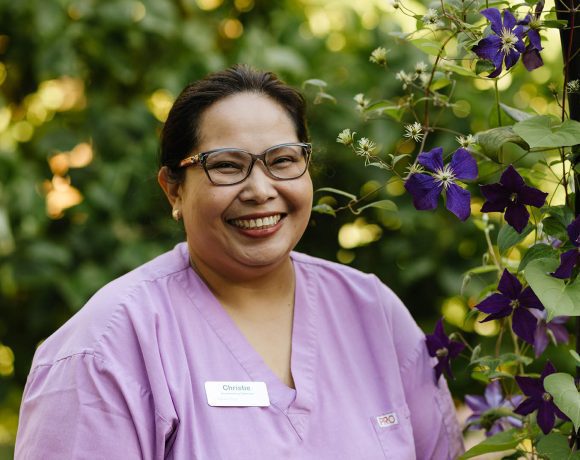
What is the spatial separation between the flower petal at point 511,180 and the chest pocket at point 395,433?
669 millimetres

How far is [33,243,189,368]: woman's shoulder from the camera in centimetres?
185

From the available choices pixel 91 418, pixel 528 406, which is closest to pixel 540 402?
pixel 528 406

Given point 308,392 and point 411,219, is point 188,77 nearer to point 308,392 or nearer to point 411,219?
point 411,219

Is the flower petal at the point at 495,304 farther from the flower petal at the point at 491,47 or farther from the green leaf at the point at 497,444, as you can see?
the flower petal at the point at 491,47

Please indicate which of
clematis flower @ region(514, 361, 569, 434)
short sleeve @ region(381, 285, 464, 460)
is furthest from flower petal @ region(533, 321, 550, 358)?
short sleeve @ region(381, 285, 464, 460)

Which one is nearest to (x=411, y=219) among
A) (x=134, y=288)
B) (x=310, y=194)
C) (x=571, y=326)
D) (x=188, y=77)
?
(x=571, y=326)

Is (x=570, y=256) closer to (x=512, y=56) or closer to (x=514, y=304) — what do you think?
(x=514, y=304)

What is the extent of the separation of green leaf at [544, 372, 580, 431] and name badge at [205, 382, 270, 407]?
625 millimetres

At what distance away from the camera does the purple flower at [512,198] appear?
1.61 metres

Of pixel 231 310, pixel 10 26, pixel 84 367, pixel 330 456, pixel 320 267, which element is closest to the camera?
pixel 84 367

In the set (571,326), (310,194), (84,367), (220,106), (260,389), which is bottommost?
(571,326)

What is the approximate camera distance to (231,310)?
2080mm

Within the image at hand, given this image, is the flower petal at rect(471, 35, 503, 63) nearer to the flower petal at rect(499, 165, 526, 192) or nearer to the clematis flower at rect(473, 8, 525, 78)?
the clematis flower at rect(473, 8, 525, 78)

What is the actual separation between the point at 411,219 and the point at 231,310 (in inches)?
59.1
